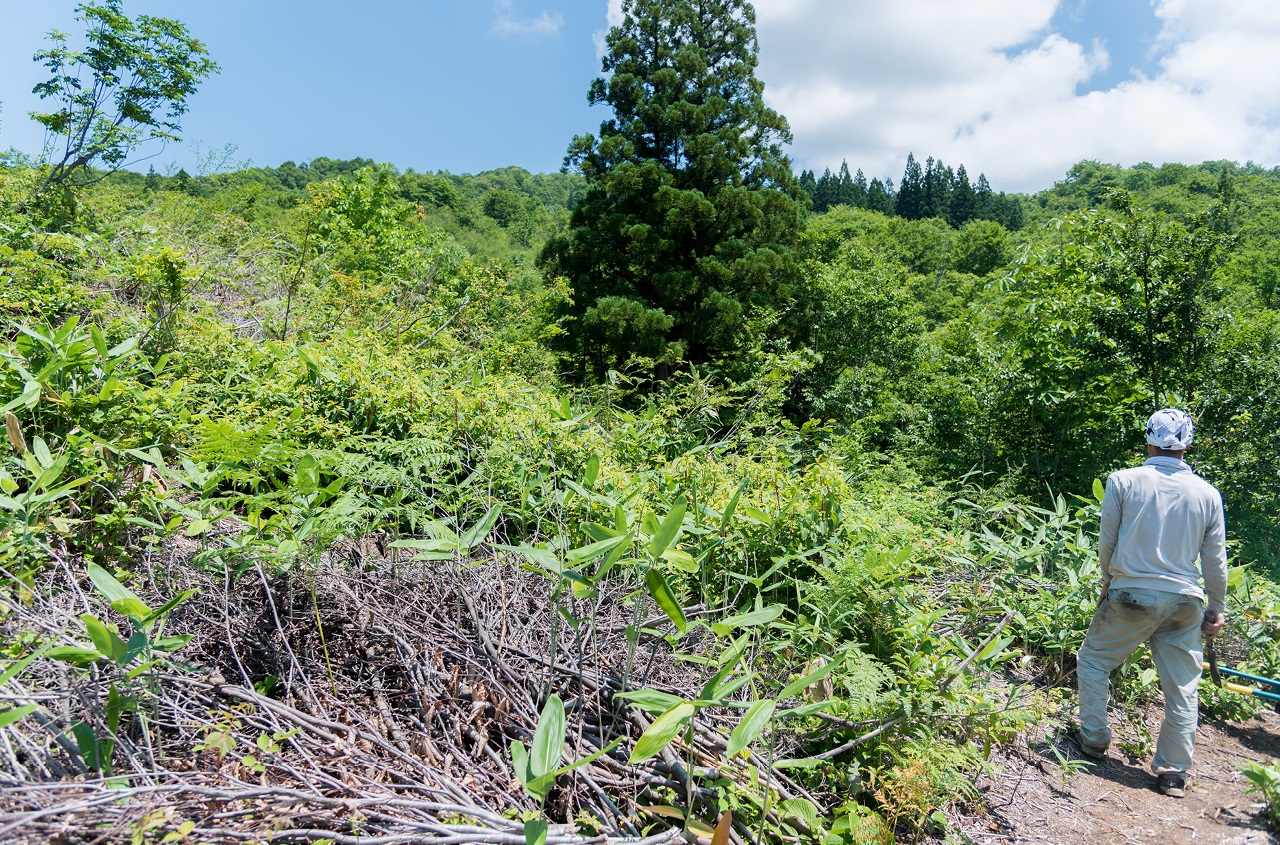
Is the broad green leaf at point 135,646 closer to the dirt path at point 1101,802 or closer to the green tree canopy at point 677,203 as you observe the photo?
the dirt path at point 1101,802

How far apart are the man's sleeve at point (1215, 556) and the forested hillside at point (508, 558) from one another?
2.02 feet

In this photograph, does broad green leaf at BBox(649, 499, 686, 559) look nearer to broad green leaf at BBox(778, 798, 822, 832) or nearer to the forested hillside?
the forested hillside

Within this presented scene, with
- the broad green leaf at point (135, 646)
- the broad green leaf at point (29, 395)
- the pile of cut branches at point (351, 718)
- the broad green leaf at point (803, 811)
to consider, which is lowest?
the broad green leaf at point (803, 811)

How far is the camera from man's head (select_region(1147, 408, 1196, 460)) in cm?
315

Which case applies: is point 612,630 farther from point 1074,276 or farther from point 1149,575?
point 1074,276

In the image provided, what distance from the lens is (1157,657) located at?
316 cm

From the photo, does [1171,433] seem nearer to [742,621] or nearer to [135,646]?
[742,621]

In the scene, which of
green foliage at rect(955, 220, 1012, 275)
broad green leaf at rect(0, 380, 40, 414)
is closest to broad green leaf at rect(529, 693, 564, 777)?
broad green leaf at rect(0, 380, 40, 414)

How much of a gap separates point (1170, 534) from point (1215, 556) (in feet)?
0.81

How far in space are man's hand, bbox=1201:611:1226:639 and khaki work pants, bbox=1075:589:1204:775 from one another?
10cm

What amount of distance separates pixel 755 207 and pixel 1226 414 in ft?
36.2

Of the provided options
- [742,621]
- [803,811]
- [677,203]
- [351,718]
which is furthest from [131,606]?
[677,203]

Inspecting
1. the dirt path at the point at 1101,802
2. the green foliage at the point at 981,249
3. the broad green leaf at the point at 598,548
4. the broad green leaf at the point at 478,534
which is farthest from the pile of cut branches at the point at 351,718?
the green foliage at the point at 981,249

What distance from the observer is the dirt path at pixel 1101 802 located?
2.53 metres
